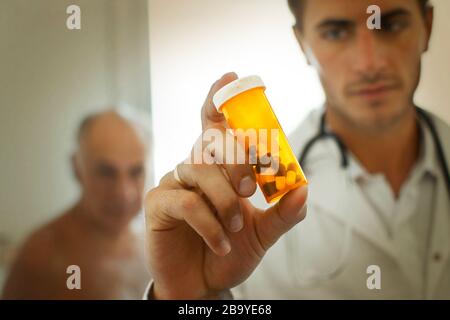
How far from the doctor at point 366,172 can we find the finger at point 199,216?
1.04 feet

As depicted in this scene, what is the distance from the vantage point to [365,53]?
3.11 ft

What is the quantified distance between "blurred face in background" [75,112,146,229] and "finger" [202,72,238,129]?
321 mm

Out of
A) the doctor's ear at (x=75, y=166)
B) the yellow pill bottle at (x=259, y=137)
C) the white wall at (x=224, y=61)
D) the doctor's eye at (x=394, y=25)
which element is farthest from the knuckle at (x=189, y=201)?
the doctor's eye at (x=394, y=25)

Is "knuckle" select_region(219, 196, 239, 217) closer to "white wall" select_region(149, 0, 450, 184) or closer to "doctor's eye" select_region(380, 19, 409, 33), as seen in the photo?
"white wall" select_region(149, 0, 450, 184)

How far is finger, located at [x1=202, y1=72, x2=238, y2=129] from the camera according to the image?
2.23 feet

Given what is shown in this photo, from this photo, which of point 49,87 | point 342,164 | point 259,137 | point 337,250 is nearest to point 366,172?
point 342,164

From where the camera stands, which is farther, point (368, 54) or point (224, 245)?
point (368, 54)

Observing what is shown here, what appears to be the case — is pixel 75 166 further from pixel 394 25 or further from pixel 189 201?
pixel 394 25

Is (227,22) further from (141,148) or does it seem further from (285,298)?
(285,298)

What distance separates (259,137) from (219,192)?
0.11 m

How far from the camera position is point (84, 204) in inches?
39.2

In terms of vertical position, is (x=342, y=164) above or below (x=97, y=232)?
above

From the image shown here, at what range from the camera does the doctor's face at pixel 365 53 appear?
94cm

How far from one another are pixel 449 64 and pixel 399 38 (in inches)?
5.3
